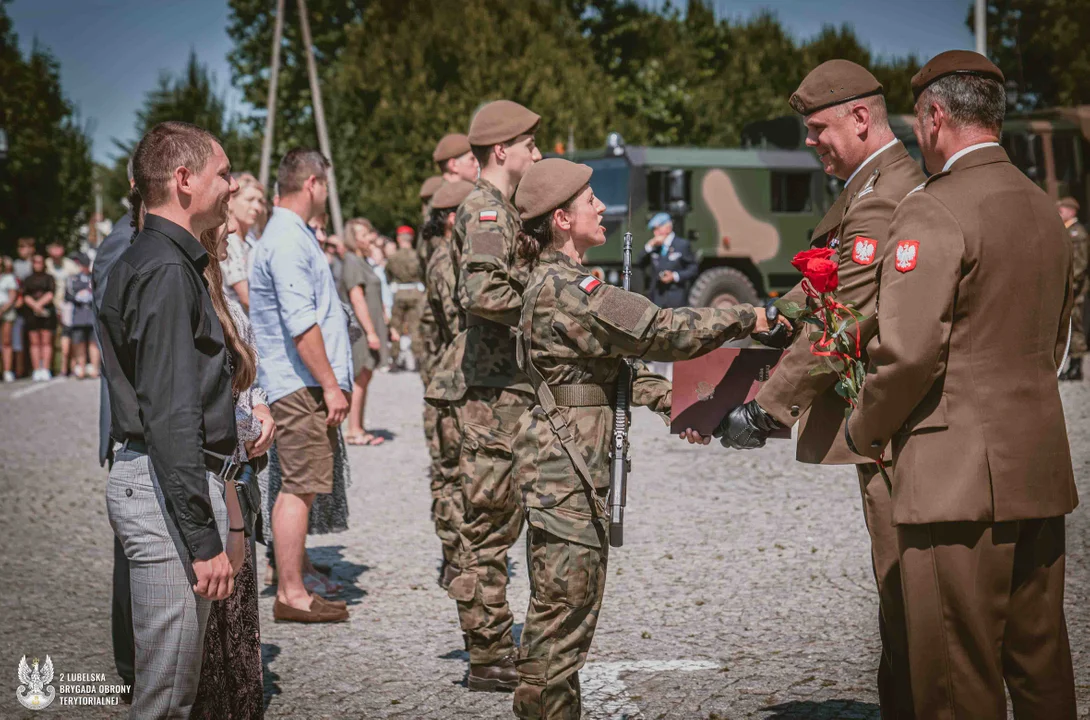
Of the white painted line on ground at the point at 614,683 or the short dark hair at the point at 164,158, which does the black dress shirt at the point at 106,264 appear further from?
the white painted line on ground at the point at 614,683

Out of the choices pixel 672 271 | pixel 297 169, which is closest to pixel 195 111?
pixel 672 271

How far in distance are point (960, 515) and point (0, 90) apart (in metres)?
34.7

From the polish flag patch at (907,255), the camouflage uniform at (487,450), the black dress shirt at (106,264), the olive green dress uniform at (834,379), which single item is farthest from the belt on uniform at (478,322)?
the polish flag patch at (907,255)

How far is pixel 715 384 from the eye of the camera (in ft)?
13.2

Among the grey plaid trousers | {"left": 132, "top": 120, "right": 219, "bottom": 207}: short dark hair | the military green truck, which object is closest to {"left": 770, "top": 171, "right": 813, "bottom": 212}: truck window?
the military green truck

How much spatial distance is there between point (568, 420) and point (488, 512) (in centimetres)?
125

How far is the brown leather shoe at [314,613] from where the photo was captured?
5.96 m

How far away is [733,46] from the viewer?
46.6 m

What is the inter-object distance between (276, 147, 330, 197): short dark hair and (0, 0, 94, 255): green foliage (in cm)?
2869

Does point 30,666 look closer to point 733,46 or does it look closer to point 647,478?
point 647,478

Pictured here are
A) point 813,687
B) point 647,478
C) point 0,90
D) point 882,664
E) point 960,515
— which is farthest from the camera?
point 0,90

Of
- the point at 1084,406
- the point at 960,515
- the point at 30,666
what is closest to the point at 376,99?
the point at 1084,406

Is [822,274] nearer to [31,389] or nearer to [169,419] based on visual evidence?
[169,419]

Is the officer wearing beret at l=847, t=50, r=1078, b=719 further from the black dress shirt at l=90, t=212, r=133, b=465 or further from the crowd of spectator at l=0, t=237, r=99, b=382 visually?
the crowd of spectator at l=0, t=237, r=99, b=382
